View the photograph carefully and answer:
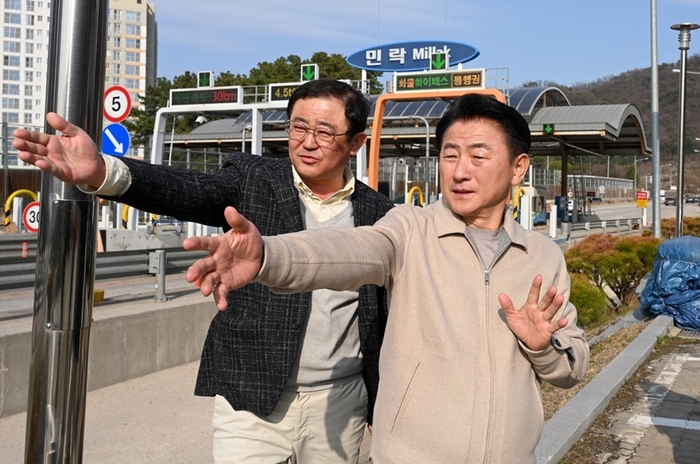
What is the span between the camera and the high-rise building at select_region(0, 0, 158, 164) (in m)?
109

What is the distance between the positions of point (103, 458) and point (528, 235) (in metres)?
3.95

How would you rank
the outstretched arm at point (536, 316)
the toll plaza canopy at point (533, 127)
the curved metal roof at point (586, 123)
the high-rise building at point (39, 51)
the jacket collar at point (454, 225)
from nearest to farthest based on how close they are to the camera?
the outstretched arm at point (536, 316), the jacket collar at point (454, 225), the curved metal roof at point (586, 123), the toll plaza canopy at point (533, 127), the high-rise building at point (39, 51)

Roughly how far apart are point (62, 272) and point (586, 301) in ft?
30.2

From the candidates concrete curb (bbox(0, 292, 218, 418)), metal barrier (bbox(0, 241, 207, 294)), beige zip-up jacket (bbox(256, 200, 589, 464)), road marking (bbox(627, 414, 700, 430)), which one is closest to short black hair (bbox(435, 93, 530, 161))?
beige zip-up jacket (bbox(256, 200, 589, 464))

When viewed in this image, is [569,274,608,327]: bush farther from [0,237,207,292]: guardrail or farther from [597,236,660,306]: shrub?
[0,237,207,292]: guardrail

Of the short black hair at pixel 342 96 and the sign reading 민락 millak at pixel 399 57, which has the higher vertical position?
the sign reading 민락 millak at pixel 399 57

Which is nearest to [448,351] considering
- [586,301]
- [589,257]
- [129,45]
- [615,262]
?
[586,301]

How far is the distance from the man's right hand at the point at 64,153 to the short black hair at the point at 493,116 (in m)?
1.06

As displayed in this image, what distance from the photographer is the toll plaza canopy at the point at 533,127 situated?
93.2 feet

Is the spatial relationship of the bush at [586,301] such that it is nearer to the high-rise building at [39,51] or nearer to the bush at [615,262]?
the bush at [615,262]

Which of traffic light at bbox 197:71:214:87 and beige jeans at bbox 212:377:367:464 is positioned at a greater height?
traffic light at bbox 197:71:214:87

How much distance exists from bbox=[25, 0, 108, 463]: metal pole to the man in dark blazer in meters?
0.40

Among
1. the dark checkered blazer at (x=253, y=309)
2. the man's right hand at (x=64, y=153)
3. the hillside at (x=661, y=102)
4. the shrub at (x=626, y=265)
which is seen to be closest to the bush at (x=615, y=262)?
the shrub at (x=626, y=265)

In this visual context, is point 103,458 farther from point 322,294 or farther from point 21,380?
point 322,294
